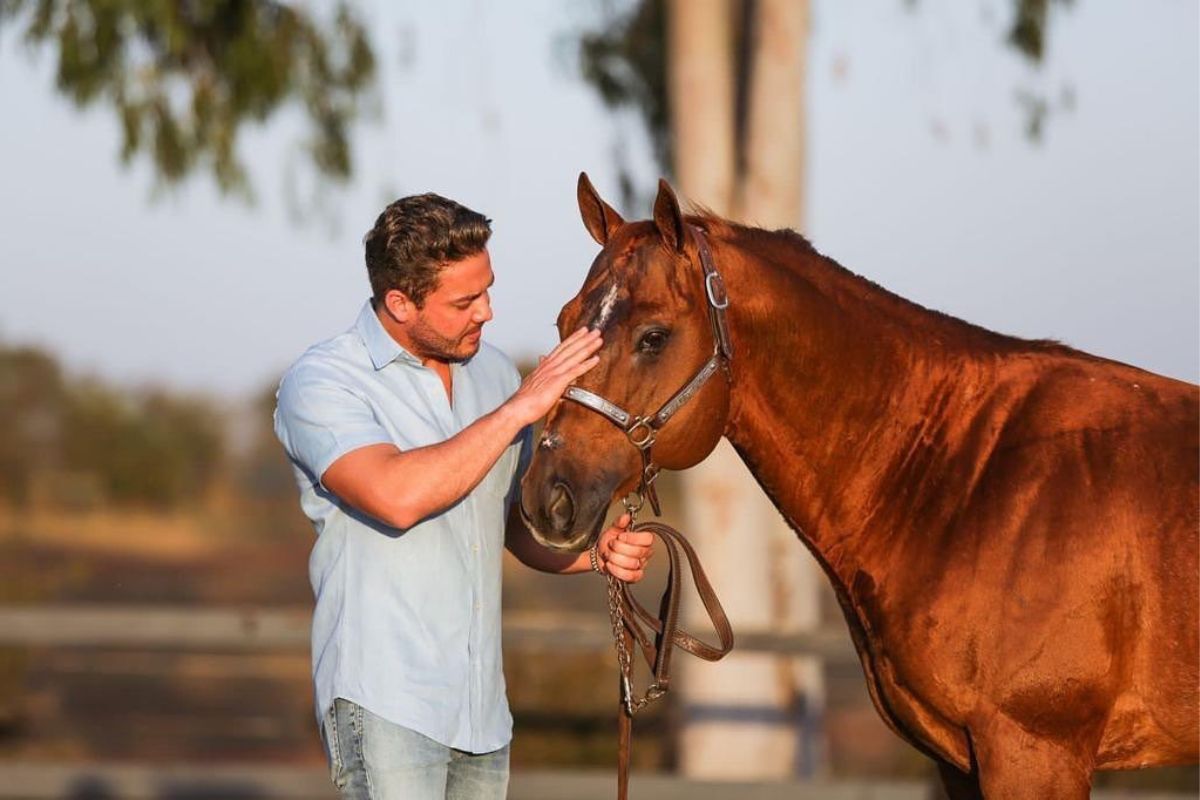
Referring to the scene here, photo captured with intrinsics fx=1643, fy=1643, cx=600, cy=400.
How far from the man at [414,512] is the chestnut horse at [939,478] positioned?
21cm

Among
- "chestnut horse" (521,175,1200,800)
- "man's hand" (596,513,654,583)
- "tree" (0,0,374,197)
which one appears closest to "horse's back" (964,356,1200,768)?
"chestnut horse" (521,175,1200,800)

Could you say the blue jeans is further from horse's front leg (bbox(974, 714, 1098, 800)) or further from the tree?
the tree

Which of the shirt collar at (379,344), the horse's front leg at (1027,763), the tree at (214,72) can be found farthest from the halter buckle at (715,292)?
the tree at (214,72)

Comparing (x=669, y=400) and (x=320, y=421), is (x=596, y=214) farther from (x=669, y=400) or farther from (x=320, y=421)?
(x=320, y=421)

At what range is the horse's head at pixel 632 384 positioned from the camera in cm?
340

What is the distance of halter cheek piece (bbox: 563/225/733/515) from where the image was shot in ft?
11.2

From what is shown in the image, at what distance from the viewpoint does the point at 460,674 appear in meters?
3.46

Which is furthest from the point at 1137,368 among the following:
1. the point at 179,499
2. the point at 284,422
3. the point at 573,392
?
the point at 179,499

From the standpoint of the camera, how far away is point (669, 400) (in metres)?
3.51

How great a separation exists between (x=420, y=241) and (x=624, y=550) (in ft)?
2.68

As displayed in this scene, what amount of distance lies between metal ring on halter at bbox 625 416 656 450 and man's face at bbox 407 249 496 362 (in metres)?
0.40

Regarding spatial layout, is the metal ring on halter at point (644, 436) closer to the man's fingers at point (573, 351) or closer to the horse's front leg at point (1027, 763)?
the man's fingers at point (573, 351)

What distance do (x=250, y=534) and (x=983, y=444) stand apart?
64.9ft

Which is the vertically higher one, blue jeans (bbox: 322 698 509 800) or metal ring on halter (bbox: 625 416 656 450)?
metal ring on halter (bbox: 625 416 656 450)
